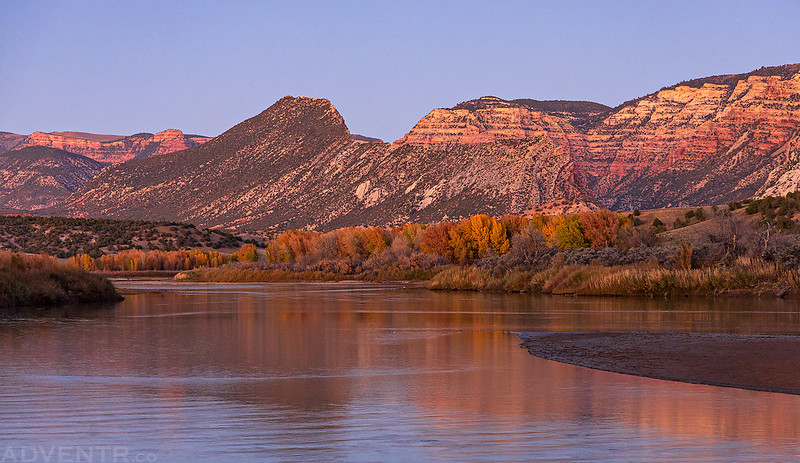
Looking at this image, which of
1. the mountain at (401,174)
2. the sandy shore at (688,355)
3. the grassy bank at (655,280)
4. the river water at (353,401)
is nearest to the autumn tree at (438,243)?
the grassy bank at (655,280)

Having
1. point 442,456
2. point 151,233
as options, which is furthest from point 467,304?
point 151,233

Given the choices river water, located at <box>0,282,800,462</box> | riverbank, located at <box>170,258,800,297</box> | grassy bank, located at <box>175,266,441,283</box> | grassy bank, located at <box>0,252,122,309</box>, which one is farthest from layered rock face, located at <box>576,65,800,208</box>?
river water, located at <box>0,282,800,462</box>

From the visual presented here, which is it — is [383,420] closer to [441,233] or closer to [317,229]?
[441,233]

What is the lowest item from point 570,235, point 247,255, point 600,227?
point 247,255

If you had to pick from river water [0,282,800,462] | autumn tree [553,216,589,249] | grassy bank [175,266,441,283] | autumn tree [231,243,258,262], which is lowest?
river water [0,282,800,462]

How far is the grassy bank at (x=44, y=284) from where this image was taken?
3547cm

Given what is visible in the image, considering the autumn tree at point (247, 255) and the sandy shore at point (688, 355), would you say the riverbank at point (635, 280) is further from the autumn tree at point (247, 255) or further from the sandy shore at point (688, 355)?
the autumn tree at point (247, 255)

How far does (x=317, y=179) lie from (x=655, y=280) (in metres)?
116

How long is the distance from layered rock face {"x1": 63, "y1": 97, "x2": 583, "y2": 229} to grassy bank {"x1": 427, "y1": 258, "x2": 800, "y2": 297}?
78339 mm

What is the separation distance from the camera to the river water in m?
10.1

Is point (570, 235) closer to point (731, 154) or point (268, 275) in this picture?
point (268, 275)

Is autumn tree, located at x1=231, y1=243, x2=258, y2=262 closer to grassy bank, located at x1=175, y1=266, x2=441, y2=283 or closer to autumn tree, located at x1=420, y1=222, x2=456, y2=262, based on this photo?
grassy bank, located at x1=175, y1=266, x2=441, y2=283

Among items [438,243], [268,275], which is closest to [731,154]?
[438,243]

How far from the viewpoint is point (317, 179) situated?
15438 centimetres
